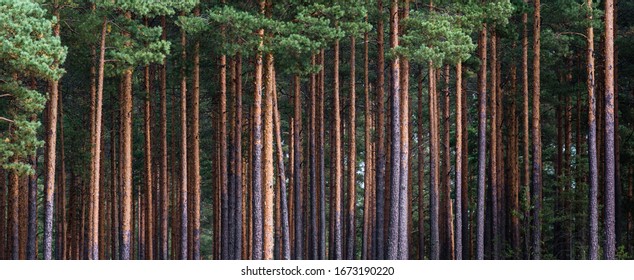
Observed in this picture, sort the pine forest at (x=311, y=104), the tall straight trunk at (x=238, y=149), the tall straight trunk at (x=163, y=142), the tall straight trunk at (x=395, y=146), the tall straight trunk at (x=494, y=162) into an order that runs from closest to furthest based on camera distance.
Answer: the pine forest at (x=311, y=104)
the tall straight trunk at (x=395, y=146)
the tall straight trunk at (x=238, y=149)
the tall straight trunk at (x=494, y=162)
the tall straight trunk at (x=163, y=142)

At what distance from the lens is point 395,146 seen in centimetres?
2283

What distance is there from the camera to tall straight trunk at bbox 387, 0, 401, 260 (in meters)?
22.8

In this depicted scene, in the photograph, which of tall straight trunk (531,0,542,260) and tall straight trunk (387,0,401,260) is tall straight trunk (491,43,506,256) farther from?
tall straight trunk (387,0,401,260)

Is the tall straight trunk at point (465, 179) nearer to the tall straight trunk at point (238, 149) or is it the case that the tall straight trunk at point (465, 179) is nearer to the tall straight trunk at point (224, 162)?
the tall straight trunk at point (238, 149)

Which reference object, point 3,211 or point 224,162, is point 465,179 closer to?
point 224,162

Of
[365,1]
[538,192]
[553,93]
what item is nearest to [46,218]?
[365,1]

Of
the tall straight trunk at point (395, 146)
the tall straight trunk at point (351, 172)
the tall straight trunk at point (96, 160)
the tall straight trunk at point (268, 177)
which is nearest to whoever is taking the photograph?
the tall straight trunk at point (268, 177)

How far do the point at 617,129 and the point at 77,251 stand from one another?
21340mm

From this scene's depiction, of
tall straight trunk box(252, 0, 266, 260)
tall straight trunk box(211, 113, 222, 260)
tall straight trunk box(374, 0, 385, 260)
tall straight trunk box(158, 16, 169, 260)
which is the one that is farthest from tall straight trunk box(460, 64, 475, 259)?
tall straight trunk box(252, 0, 266, 260)

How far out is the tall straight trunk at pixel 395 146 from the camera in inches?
896

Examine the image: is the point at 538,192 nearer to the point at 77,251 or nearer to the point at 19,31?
the point at 19,31

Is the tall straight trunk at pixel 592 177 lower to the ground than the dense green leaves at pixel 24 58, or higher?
lower

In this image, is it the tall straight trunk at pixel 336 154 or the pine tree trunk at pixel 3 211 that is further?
the pine tree trunk at pixel 3 211

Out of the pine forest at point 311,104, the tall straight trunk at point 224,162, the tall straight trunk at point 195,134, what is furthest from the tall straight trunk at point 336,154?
the tall straight trunk at point 195,134
